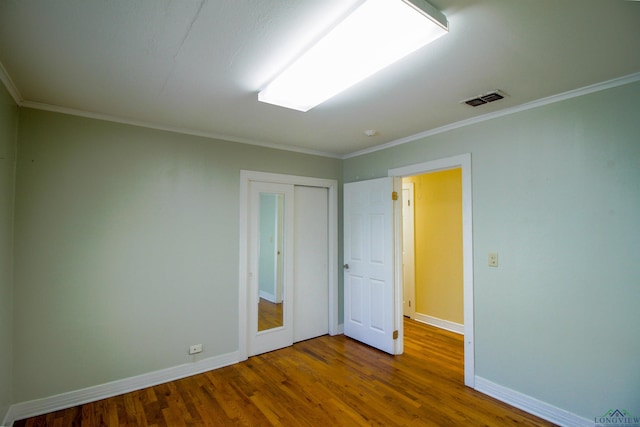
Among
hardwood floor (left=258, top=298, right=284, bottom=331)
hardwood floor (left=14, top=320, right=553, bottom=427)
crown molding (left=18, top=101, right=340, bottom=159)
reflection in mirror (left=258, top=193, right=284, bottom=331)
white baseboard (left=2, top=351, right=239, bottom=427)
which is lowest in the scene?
hardwood floor (left=14, top=320, right=553, bottom=427)

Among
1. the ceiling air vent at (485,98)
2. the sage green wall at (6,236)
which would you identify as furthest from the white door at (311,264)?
the sage green wall at (6,236)

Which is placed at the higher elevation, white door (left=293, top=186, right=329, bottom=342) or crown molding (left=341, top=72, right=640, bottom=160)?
crown molding (left=341, top=72, right=640, bottom=160)

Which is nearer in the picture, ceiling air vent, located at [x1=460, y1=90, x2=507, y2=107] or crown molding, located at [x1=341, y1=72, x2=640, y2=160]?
crown molding, located at [x1=341, y1=72, x2=640, y2=160]

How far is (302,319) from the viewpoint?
3.83 metres

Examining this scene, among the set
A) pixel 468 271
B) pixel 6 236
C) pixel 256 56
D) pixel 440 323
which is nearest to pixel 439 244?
pixel 440 323

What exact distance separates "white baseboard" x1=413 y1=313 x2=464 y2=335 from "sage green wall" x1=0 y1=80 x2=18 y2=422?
4.51 meters

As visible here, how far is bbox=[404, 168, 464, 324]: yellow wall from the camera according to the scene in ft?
13.9

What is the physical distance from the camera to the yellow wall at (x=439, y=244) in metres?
4.25

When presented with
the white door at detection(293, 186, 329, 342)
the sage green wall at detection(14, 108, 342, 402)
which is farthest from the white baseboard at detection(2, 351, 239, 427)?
the white door at detection(293, 186, 329, 342)

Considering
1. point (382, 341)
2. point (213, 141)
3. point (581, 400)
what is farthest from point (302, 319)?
point (581, 400)

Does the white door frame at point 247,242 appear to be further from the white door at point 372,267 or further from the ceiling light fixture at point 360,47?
the ceiling light fixture at point 360,47

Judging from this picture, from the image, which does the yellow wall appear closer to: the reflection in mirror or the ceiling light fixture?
the reflection in mirror

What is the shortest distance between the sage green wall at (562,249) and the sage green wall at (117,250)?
2484mm

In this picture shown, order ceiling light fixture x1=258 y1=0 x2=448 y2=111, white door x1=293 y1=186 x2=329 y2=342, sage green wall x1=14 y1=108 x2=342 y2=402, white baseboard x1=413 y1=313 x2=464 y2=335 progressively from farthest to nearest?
1. white baseboard x1=413 y1=313 x2=464 y2=335
2. white door x1=293 y1=186 x2=329 y2=342
3. sage green wall x1=14 y1=108 x2=342 y2=402
4. ceiling light fixture x1=258 y1=0 x2=448 y2=111
